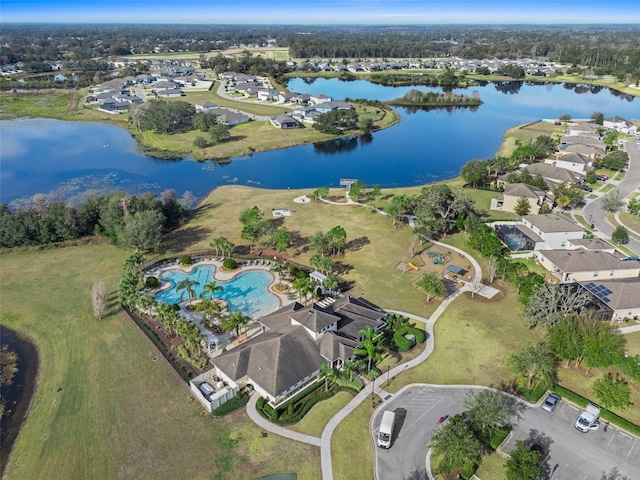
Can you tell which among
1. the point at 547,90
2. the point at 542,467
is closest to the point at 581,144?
the point at 542,467

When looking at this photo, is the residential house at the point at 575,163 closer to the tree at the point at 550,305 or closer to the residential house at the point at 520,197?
the residential house at the point at 520,197

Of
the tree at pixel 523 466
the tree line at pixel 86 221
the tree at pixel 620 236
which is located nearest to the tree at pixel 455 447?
the tree at pixel 523 466

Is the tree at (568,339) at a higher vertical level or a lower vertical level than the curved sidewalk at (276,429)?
higher

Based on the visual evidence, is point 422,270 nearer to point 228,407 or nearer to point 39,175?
point 228,407

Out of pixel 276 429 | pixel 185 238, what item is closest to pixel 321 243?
pixel 185 238

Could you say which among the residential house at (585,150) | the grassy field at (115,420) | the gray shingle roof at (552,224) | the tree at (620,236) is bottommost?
the grassy field at (115,420)

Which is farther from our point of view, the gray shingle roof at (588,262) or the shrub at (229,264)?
the shrub at (229,264)

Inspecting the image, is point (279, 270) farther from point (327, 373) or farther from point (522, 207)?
point (522, 207)

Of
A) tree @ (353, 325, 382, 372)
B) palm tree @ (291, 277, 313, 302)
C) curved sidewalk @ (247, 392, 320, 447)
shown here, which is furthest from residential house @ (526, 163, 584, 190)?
curved sidewalk @ (247, 392, 320, 447)
